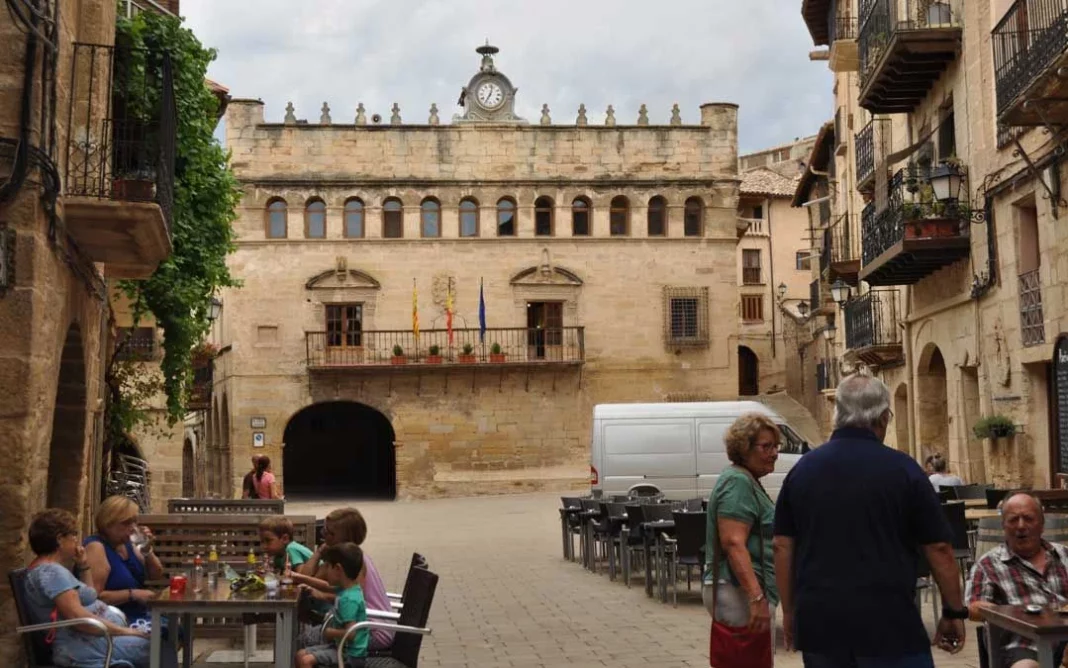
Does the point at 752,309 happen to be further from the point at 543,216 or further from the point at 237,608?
the point at 237,608

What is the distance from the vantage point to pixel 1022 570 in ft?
18.7

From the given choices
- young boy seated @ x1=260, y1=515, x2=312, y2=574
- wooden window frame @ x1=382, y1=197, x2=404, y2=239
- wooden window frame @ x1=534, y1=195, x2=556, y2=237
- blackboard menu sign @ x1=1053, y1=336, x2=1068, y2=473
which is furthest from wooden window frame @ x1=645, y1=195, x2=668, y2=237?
young boy seated @ x1=260, y1=515, x2=312, y2=574

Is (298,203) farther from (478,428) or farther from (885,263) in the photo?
(885,263)

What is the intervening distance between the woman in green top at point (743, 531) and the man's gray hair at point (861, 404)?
0.93 m

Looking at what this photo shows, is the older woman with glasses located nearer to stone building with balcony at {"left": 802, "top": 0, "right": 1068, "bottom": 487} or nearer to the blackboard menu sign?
stone building with balcony at {"left": 802, "top": 0, "right": 1068, "bottom": 487}

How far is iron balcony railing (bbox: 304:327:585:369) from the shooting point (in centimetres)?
3547

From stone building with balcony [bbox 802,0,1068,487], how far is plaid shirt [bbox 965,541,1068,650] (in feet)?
22.3

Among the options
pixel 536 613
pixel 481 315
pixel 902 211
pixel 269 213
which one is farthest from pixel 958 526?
pixel 269 213

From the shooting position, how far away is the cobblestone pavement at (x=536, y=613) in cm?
916

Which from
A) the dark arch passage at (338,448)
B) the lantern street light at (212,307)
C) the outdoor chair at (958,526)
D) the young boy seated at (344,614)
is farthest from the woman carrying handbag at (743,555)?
the dark arch passage at (338,448)

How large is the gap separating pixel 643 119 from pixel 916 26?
20.0m

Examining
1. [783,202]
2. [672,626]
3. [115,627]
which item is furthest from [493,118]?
[115,627]

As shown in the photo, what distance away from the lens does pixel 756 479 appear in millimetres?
5680

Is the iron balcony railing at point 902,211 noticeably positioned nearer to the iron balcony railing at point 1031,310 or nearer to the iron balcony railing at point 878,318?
the iron balcony railing at point 878,318
